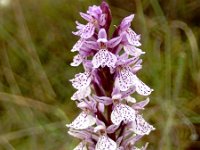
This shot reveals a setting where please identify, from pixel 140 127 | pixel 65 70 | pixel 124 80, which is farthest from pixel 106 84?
pixel 65 70

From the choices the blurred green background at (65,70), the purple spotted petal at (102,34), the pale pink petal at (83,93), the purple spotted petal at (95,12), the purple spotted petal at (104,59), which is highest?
the purple spotted petal at (95,12)

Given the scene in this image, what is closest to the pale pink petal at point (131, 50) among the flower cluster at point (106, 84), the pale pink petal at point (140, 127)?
the flower cluster at point (106, 84)

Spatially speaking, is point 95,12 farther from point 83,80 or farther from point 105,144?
point 105,144

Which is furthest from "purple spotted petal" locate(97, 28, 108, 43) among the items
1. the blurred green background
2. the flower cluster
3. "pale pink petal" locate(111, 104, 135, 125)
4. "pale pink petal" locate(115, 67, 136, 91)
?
the blurred green background

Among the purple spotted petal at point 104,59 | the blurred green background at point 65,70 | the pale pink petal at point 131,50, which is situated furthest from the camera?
the blurred green background at point 65,70

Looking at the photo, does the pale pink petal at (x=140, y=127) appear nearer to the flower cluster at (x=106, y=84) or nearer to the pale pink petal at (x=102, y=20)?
the flower cluster at (x=106, y=84)

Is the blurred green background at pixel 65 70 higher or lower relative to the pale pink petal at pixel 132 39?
lower

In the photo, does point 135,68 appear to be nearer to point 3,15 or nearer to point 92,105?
point 92,105
